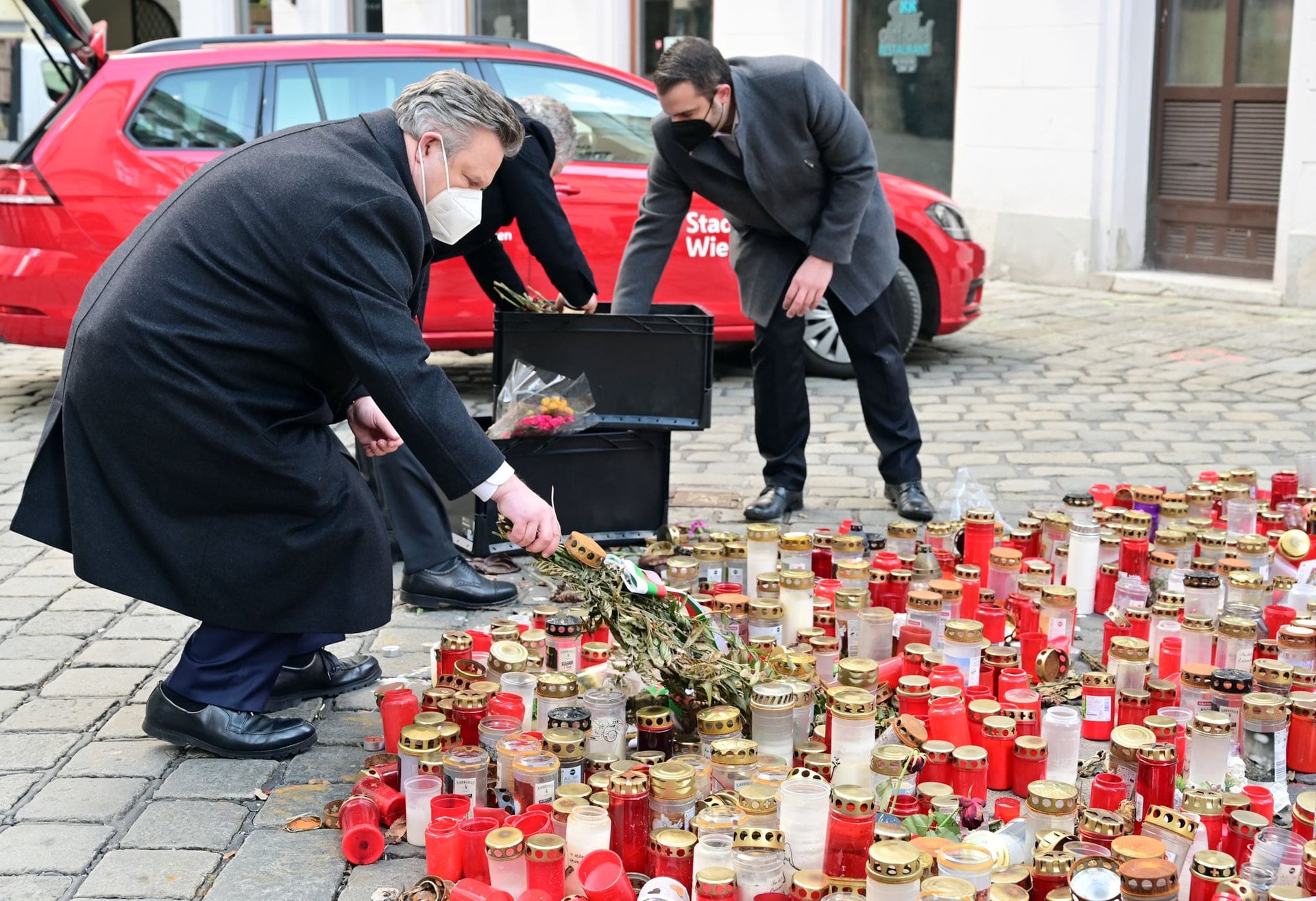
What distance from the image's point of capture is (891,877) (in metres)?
2.66

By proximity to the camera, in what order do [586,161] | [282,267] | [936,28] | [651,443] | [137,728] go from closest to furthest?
[282,267], [137,728], [651,443], [586,161], [936,28]

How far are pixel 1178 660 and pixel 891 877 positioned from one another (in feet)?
5.82

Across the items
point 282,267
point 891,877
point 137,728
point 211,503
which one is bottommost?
point 137,728

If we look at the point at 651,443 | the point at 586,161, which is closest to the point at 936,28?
the point at 586,161

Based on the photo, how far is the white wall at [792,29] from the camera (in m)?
13.3

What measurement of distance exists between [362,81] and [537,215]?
3160mm

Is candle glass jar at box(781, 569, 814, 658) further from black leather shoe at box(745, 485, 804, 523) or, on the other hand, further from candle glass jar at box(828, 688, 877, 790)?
black leather shoe at box(745, 485, 804, 523)

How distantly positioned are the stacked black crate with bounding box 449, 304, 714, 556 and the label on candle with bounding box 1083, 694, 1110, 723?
1983mm

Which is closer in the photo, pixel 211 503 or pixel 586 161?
pixel 211 503

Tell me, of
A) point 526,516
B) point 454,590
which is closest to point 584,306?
point 454,590

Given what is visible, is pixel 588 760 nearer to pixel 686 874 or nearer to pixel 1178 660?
pixel 686 874

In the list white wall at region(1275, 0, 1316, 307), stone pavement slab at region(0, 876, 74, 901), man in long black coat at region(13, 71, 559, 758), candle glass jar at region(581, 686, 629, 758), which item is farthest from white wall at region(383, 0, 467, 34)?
stone pavement slab at region(0, 876, 74, 901)

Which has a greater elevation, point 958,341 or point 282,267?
point 282,267

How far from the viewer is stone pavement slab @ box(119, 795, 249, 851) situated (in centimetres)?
331
